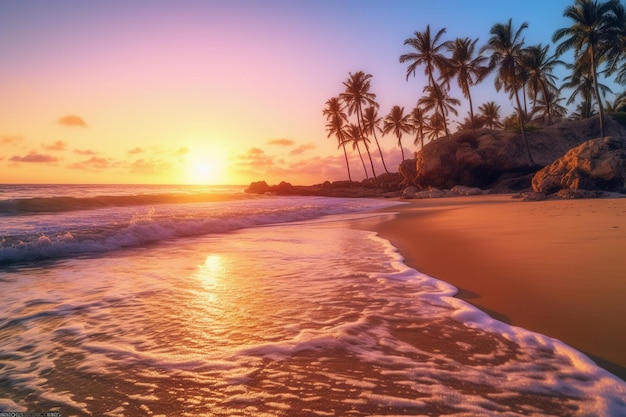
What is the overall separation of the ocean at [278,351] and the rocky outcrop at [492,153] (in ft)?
95.2

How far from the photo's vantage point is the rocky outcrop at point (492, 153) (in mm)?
30938

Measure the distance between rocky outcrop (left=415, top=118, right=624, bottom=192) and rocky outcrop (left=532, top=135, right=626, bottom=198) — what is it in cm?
1351

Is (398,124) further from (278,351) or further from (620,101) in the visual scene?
(278,351)

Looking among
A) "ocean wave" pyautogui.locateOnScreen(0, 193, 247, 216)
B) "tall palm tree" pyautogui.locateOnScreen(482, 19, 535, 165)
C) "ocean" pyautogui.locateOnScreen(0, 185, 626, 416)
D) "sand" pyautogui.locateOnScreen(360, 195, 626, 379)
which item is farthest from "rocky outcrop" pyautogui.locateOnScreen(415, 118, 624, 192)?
"ocean" pyautogui.locateOnScreen(0, 185, 626, 416)

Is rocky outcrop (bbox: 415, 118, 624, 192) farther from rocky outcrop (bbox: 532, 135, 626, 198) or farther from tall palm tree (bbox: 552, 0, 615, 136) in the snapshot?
rocky outcrop (bbox: 532, 135, 626, 198)

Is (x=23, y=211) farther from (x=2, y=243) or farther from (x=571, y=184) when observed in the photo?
(x=571, y=184)

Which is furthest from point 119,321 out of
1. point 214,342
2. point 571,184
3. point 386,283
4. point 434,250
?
point 571,184

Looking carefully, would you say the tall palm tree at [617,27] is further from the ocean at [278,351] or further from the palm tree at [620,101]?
the ocean at [278,351]

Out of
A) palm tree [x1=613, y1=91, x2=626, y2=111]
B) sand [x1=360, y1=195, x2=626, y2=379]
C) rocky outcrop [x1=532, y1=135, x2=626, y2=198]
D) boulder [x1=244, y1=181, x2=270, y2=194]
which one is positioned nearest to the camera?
sand [x1=360, y1=195, x2=626, y2=379]

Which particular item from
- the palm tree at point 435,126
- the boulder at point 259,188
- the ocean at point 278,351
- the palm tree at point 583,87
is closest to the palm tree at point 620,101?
the palm tree at point 583,87

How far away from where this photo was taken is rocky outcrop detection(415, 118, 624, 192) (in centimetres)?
3094

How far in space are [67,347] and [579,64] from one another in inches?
1422

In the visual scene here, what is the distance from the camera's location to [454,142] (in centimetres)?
3300

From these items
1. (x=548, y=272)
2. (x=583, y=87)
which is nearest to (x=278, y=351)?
(x=548, y=272)
